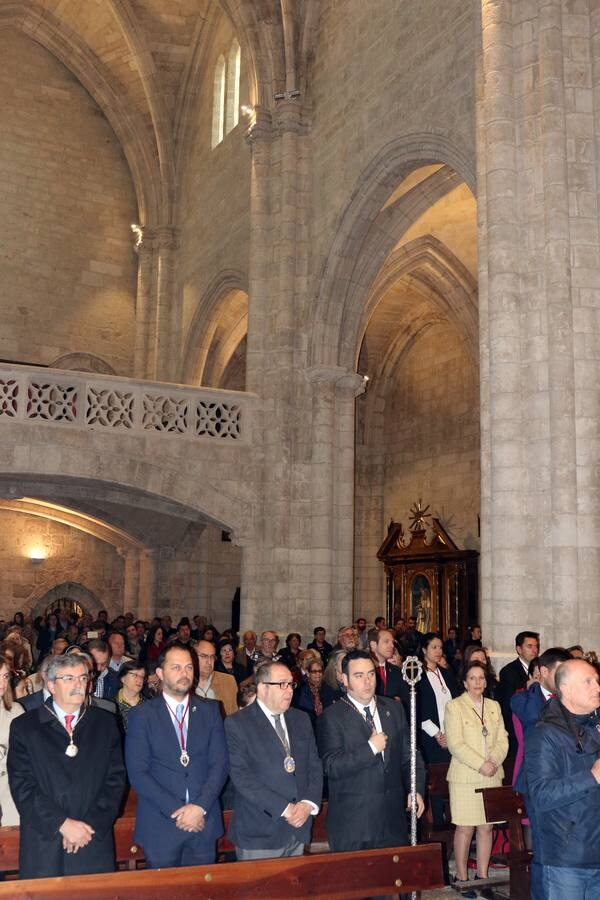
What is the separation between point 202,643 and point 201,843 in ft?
8.54

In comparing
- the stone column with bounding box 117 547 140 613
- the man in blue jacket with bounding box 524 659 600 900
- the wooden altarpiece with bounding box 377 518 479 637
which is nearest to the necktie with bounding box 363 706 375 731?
the man in blue jacket with bounding box 524 659 600 900

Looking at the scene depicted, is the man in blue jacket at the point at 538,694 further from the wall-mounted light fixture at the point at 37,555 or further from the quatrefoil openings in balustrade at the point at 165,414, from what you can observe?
the wall-mounted light fixture at the point at 37,555

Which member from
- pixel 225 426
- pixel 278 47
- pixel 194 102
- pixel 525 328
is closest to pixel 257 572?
pixel 225 426

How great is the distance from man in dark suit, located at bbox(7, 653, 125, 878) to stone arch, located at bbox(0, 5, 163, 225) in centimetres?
1948

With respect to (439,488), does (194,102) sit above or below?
above

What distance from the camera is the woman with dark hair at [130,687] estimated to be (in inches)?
252

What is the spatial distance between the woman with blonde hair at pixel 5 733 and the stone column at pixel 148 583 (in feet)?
53.3

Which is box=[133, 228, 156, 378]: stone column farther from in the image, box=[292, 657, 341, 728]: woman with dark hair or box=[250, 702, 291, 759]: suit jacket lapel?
box=[250, 702, 291, 759]: suit jacket lapel

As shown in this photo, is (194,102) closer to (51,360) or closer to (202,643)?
(51,360)

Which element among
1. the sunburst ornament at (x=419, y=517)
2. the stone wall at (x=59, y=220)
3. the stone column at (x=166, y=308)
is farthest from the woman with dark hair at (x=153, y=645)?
the stone wall at (x=59, y=220)

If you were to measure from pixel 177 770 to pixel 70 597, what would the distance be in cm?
1972

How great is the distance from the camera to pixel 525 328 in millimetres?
10656

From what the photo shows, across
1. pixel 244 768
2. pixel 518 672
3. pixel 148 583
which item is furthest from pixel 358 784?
pixel 148 583

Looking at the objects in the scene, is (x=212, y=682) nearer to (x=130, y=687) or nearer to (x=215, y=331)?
(x=130, y=687)
